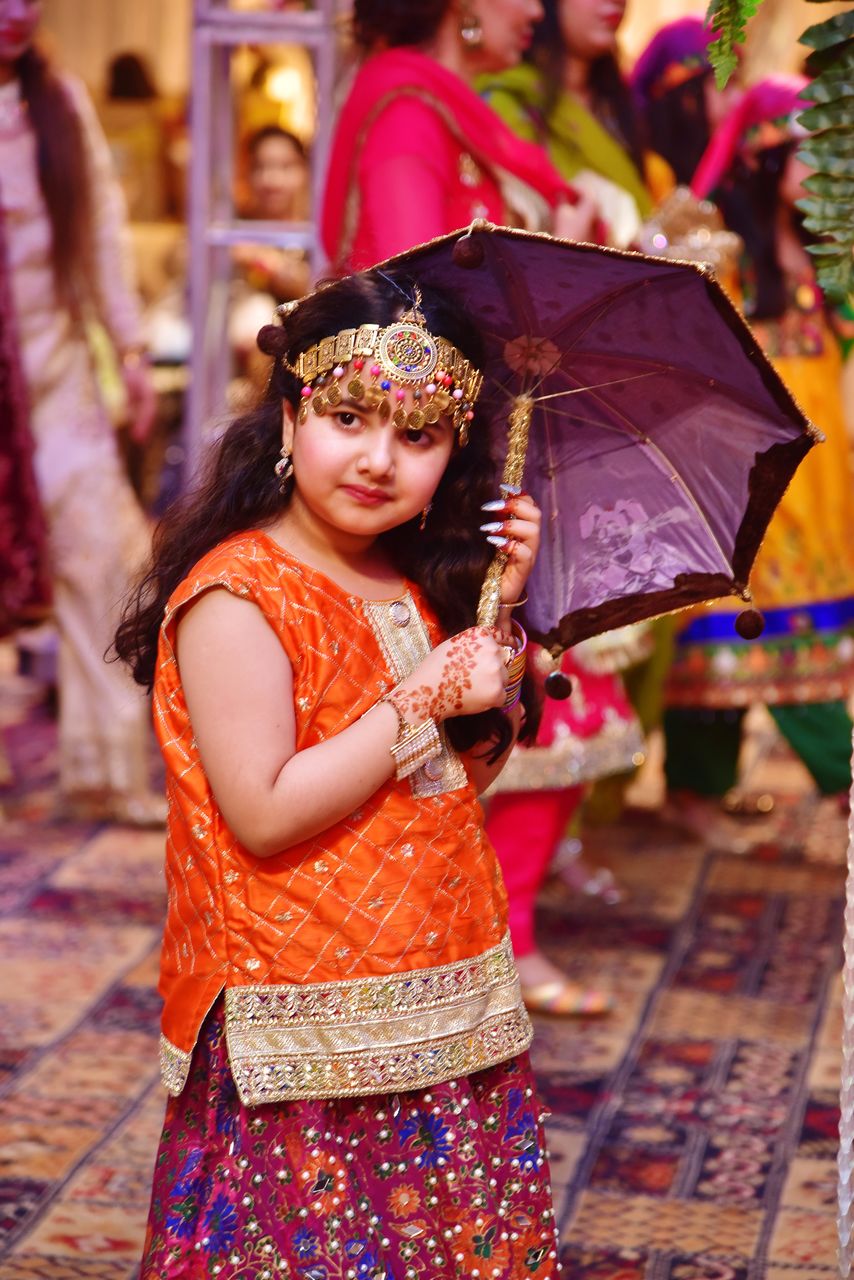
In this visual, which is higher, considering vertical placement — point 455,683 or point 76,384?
point 455,683

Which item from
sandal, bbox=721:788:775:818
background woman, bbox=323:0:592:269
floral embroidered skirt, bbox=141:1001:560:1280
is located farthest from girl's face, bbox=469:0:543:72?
sandal, bbox=721:788:775:818

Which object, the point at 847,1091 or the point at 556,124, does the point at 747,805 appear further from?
the point at 847,1091

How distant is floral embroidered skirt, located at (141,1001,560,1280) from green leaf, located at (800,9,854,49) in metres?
1.04

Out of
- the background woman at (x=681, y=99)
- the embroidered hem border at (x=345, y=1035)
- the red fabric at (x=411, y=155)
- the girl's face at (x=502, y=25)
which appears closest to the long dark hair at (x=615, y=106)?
the background woman at (x=681, y=99)

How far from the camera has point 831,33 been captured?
1690mm

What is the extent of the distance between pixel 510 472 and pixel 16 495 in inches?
96.3

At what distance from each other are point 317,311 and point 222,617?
305 millimetres

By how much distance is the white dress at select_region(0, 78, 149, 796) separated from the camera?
414cm

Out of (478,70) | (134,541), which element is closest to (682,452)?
(478,70)

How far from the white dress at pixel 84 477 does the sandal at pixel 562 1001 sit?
1430 mm

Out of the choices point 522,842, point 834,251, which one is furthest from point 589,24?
point 834,251

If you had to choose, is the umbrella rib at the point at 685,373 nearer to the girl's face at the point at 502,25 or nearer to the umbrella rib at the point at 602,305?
the umbrella rib at the point at 602,305

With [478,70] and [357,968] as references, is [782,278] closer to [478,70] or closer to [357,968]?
[478,70]

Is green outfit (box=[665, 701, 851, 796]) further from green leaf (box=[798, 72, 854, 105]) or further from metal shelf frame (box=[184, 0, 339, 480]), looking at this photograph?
green leaf (box=[798, 72, 854, 105])
